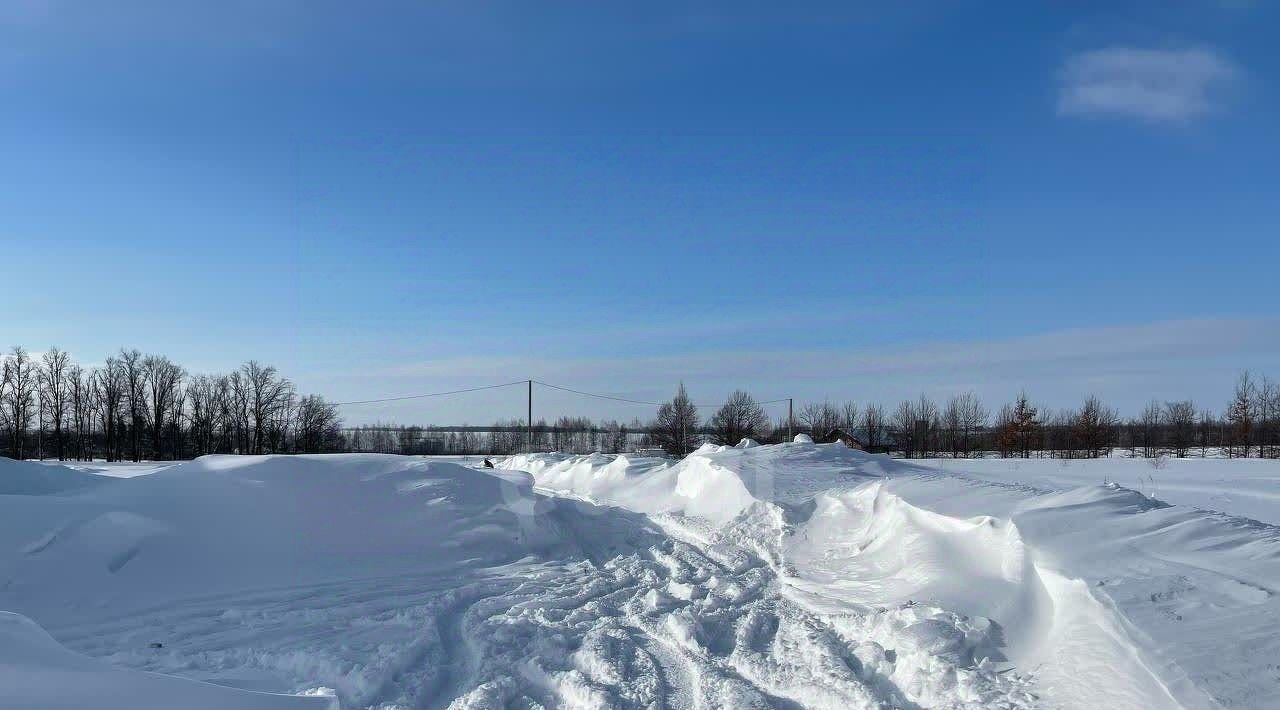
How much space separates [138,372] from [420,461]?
61.8m

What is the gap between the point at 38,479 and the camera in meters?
10.3

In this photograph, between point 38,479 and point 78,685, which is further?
point 38,479

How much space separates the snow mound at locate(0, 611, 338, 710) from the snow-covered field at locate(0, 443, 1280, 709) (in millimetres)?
15

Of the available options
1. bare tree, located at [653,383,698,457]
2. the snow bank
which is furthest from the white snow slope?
bare tree, located at [653,383,698,457]

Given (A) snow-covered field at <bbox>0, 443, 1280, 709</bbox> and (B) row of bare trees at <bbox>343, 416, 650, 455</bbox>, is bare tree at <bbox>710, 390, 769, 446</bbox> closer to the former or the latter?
(B) row of bare trees at <bbox>343, 416, 650, 455</bbox>

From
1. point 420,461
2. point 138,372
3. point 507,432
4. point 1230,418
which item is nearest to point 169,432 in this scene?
point 138,372

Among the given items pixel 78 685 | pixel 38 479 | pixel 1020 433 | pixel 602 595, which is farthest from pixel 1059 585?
pixel 1020 433

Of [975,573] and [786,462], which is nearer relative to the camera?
[975,573]

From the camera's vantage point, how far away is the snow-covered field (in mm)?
4223

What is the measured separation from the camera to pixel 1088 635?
454 cm

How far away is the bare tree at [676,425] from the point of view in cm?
5962

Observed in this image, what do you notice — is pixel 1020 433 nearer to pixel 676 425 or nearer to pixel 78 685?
pixel 676 425

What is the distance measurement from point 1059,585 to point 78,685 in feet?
18.2

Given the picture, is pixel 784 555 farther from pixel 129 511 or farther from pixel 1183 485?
pixel 1183 485
